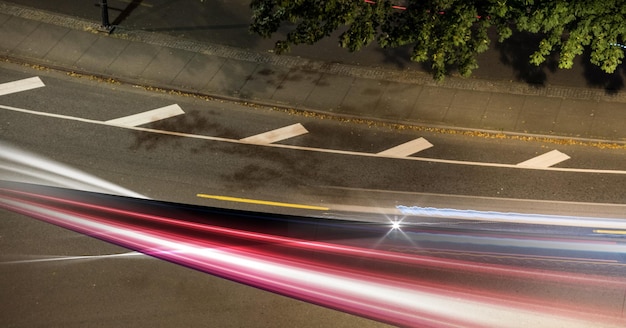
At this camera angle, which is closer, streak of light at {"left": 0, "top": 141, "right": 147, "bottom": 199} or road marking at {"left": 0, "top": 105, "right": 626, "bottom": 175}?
streak of light at {"left": 0, "top": 141, "right": 147, "bottom": 199}

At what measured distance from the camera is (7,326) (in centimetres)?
1647

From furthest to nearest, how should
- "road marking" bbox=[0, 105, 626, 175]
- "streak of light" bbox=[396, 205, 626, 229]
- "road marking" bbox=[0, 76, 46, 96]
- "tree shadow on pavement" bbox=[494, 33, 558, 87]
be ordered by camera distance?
"tree shadow on pavement" bbox=[494, 33, 558, 87] → "road marking" bbox=[0, 76, 46, 96] → "road marking" bbox=[0, 105, 626, 175] → "streak of light" bbox=[396, 205, 626, 229]

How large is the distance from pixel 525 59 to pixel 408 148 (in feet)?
18.9

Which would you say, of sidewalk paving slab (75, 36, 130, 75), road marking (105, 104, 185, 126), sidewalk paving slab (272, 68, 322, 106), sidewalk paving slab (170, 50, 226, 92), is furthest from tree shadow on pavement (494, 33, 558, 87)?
sidewalk paving slab (75, 36, 130, 75)

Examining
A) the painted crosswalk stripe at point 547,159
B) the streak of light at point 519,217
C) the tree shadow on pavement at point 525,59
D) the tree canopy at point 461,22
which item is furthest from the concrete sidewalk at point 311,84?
the streak of light at point 519,217

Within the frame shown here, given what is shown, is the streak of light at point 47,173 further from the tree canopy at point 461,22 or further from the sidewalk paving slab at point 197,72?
the tree canopy at point 461,22

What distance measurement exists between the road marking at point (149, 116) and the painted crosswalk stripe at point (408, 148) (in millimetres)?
5690

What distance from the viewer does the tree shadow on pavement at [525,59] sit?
25.0 m

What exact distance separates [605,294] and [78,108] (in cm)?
1395

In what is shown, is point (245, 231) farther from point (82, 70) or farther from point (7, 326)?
point (82, 70)

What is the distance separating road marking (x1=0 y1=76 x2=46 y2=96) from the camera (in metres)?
23.9

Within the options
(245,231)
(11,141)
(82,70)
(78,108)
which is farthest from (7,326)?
(82,70)

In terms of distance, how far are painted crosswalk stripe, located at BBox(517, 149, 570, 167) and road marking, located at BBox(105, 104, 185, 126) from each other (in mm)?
9060

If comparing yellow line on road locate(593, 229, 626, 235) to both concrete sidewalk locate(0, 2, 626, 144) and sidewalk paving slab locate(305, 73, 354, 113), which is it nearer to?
concrete sidewalk locate(0, 2, 626, 144)
